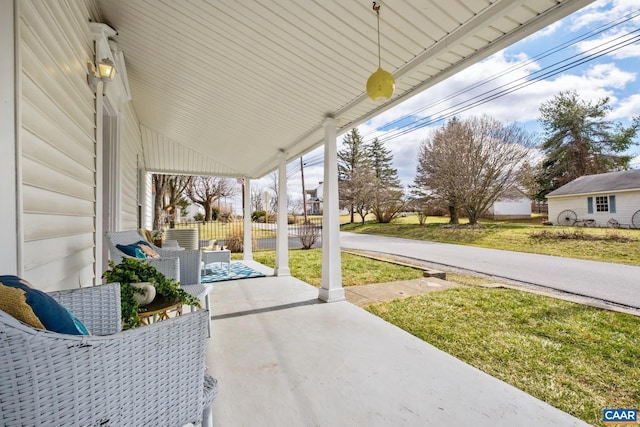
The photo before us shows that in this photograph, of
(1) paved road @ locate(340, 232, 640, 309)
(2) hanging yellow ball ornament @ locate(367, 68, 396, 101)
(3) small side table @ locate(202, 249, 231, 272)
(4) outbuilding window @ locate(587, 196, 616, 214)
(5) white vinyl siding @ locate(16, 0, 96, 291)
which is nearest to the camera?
(5) white vinyl siding @ locate(16, 0, 96, 291)

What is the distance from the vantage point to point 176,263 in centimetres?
246

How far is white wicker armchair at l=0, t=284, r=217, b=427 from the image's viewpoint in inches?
26.2

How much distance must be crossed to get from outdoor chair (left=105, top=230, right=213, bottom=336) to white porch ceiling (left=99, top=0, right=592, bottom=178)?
192cm

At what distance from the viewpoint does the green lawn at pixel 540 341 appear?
81.8 inches

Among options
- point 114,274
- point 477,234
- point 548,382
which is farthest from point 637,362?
point 477,234

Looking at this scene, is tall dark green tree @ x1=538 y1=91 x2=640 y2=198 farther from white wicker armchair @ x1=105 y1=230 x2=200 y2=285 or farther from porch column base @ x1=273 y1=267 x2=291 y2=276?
white wicker armchair @ x1=105 y1=230 x2=200 y2=285

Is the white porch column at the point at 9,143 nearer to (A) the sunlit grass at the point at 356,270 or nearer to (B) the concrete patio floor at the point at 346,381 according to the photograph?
(B) the concrete patio floor at the point at 346,381

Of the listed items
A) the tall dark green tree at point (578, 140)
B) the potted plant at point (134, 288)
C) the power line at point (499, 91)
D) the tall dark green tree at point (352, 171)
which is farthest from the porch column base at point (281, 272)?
the tall dark green tree at point (352, 171)

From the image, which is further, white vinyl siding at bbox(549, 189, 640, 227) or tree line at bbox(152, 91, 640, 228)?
tree line at bbox(152, 91, 640, 228)

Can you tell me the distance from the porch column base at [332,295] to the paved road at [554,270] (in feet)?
12.2

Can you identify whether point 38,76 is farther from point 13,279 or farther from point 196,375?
point 196,375

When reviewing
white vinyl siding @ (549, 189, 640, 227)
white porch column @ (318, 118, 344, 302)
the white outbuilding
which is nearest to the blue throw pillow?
white porch column @ (318, 118, 344, 302)

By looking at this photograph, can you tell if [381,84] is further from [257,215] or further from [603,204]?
[257,215]

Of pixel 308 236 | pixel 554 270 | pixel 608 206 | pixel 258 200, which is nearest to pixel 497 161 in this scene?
pixel 608 206
